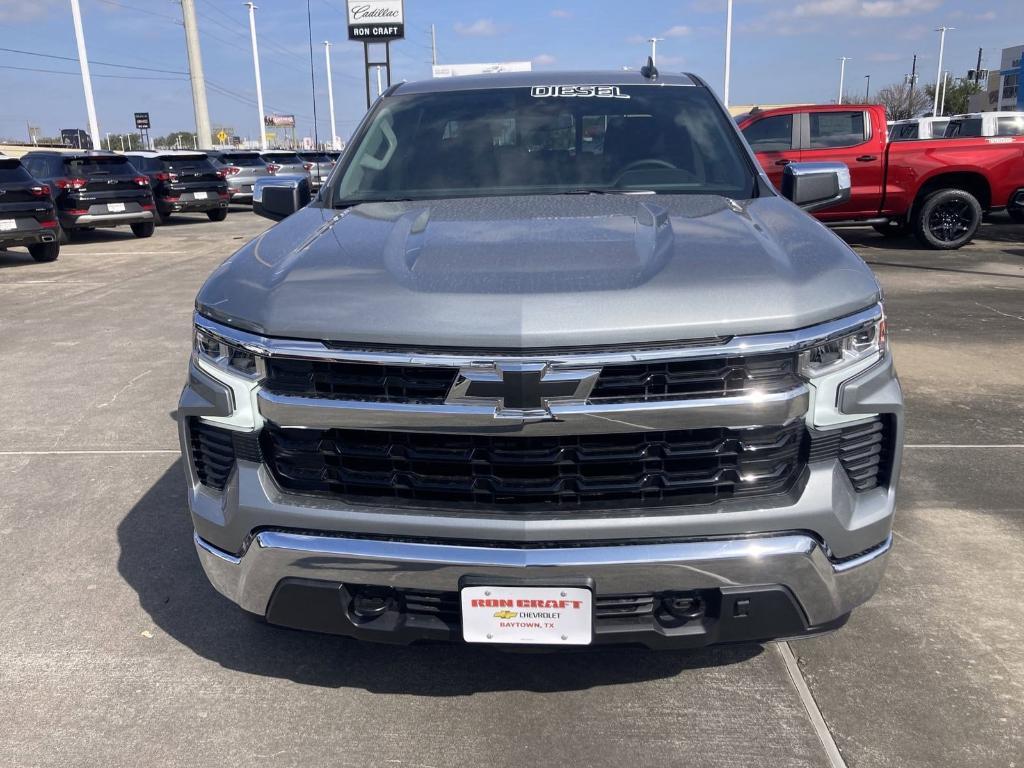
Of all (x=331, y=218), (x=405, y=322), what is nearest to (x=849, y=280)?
(x=405, y=322)

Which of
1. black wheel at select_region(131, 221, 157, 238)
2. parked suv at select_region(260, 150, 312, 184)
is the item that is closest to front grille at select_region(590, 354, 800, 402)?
black wheel at select_region(131, 221, 157, 238)

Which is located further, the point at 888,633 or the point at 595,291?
the point at 888,633

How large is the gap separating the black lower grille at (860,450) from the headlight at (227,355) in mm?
1442

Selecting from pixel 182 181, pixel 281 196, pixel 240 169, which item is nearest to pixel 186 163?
pixel 182 181

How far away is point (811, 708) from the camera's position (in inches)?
104

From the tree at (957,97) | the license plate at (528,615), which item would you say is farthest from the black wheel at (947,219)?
the tree at (957,97)

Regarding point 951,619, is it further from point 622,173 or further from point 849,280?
point 622,173

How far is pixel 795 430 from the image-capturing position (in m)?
2.22

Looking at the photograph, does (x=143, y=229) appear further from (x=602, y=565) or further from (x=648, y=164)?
(x=602, y=565)

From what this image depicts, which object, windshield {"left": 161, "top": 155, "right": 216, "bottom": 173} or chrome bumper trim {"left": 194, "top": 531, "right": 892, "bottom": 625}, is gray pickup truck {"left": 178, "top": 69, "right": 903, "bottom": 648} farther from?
windshield {"left": 161, "top": 155, "right": 216, "bottom": 173}

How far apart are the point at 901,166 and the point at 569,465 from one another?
1196 cm

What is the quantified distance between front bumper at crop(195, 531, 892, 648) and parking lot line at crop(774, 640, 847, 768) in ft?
1.23

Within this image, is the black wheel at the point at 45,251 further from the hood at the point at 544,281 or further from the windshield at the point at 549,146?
the hood at the point at 544,281

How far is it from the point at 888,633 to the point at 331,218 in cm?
238
